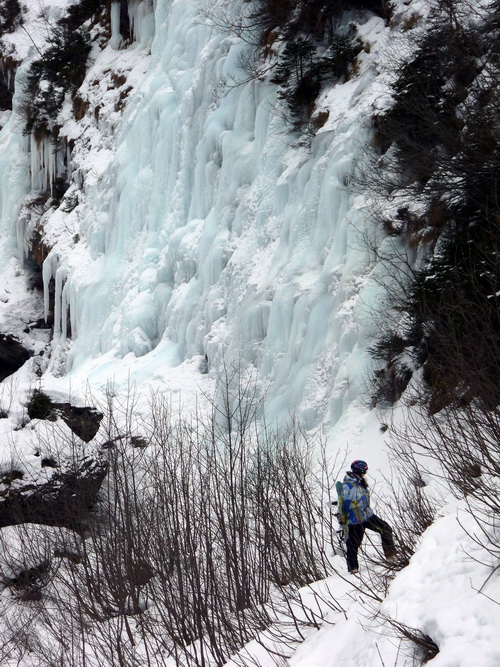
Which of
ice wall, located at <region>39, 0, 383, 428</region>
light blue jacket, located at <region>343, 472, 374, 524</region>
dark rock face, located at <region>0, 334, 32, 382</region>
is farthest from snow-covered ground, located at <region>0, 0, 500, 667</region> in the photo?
light blue jacket, located at <region>343, 472, 374, 524</region>

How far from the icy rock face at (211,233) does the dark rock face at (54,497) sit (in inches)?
132

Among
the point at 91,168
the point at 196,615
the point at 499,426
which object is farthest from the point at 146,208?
the point at 499,426

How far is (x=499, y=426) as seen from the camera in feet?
15.3

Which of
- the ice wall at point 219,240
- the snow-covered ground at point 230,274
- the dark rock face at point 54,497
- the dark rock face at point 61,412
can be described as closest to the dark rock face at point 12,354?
the snow-covered ground at point 230,274

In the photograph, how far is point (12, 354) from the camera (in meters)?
26.3

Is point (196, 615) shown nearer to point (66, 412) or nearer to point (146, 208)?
point (66, 412)

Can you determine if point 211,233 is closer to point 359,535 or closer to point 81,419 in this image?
point 81,419

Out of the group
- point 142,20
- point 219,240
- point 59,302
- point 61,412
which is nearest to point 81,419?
point 61,412

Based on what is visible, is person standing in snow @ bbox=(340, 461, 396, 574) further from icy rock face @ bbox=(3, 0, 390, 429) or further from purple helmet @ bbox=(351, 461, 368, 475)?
icy rock face @ bbox=(3, 0, 390, 429)

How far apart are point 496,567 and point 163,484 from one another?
5.22 metres

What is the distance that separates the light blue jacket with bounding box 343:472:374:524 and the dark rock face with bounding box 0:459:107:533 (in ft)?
15.2

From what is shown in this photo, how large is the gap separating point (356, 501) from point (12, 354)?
853 inches

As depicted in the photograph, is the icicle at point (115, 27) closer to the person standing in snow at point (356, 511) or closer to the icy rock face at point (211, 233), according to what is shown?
the icy rock face at point (211, 233)

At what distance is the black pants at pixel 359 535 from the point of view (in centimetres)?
641
